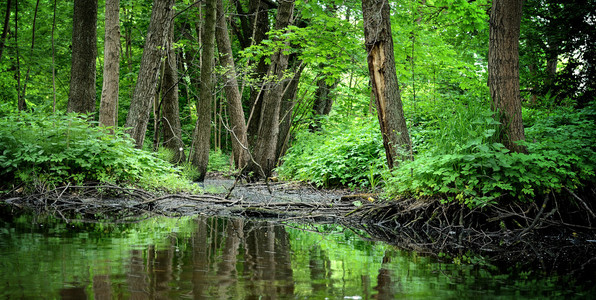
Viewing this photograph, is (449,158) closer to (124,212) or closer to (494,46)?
(494,46)

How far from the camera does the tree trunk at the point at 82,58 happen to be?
9336 millimetres

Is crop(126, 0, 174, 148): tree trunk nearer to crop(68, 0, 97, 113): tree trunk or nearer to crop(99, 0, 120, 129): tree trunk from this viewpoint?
crop(99, 0, 120, 129): tree trunk

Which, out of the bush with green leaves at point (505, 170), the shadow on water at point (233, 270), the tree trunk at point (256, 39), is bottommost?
the shadow on water at point (233, 270)

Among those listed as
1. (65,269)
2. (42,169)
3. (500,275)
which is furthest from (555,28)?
(42,169)

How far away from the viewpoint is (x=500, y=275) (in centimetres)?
270

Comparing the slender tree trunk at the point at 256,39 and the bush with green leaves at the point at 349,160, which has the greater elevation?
the slender tree trunk at the point at 256,39

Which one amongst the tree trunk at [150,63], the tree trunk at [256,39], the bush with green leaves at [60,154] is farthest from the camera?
the tree trunk at [256,39]

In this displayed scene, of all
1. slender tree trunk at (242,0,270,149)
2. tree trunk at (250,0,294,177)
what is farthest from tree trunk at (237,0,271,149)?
tree trunk at (250,0,294,177)

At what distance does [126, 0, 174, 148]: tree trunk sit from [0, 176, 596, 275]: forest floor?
237 centimetres

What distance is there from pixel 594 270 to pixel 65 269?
331 cm

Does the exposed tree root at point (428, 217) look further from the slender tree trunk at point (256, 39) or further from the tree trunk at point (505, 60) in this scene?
the slender tree trunk at point (256, 39)

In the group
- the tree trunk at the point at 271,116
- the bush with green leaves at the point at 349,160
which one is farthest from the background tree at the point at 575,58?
the tree trunk at the point at 271,116

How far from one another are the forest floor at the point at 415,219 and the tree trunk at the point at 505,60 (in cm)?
119

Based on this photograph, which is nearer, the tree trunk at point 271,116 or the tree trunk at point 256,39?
the tree trunk at point 271,116
